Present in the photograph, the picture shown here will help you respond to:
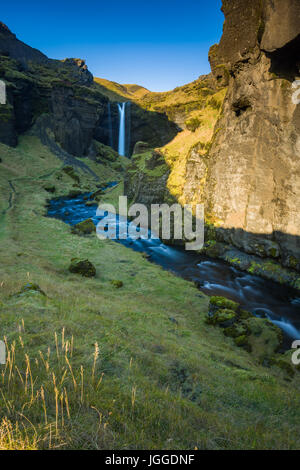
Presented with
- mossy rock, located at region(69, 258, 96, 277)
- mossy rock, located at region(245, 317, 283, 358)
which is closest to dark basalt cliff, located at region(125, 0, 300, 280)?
mossy rock, located at region(245, 317, 283, 358)

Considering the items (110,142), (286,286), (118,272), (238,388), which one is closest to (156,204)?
(118,272)

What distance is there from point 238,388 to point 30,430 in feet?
16.8

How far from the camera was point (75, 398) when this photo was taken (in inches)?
154

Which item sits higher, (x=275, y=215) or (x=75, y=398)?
(x=275, y=215)

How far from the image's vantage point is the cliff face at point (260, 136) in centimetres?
1534

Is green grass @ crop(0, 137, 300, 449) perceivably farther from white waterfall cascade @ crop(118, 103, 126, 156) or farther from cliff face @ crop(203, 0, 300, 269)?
white waterfall cascade @ crop(118, 103, 126, 156)

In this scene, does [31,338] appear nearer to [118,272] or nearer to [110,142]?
[118,272]

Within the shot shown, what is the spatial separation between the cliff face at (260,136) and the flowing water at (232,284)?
238 centimetres

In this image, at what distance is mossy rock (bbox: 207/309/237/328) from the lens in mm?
11094

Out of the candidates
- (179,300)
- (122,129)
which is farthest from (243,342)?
(122,129)

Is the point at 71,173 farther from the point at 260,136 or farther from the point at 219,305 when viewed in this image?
the point at 219,305

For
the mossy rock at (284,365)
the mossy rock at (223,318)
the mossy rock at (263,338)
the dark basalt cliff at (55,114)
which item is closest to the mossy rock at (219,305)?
the mossy rock at (223,318)

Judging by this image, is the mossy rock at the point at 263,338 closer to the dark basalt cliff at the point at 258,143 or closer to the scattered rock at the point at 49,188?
the dark basalt cliff at the point at 258,143

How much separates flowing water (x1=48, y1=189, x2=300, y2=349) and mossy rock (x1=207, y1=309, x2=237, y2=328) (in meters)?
2.60
